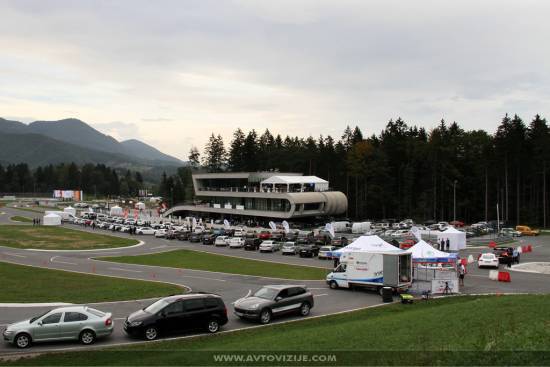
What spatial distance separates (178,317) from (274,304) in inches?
168

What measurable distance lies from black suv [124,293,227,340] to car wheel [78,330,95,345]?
1.16 meters

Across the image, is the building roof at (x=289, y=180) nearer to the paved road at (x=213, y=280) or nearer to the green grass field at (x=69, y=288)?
the paved road at (x=213, y=280)

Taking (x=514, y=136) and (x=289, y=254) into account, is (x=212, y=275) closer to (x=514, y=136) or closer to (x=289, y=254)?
(x=289, y=254)

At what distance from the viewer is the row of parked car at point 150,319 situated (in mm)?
17172

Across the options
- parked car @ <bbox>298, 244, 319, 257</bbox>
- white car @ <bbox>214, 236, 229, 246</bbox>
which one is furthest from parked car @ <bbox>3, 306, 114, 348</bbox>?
white car @ <bbox>214, 236, 229, 246</bbox>

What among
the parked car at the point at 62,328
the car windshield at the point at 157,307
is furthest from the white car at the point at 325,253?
the parked car at the point at 62,328

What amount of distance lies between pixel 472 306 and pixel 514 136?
236 feet

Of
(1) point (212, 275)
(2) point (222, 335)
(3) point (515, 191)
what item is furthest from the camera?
(3) point (515, 191)

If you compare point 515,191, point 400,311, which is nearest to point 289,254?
point 400,311

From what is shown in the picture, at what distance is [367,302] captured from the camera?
25.1 m

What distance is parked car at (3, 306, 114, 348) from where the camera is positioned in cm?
1697

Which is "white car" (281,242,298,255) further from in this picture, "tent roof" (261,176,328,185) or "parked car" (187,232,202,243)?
"tent roof" (261,176,328,185)

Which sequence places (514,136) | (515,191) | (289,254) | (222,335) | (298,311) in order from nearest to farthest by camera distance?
(222,335) < (298,311) < (289,254) < (514,136) < (515,191)

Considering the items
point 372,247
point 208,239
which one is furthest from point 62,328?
point 208,239
